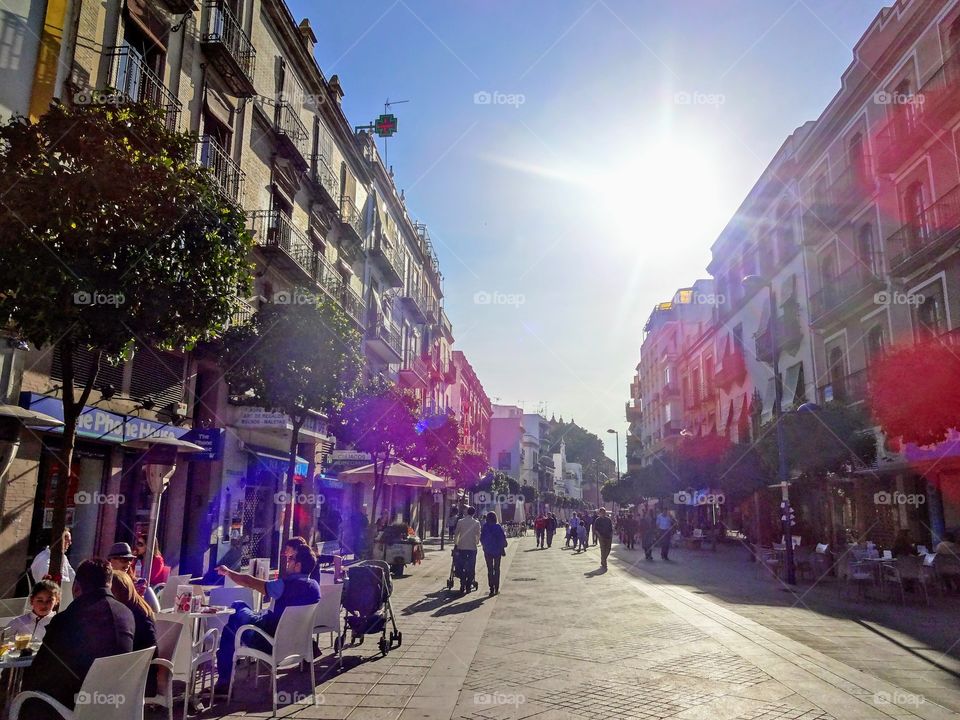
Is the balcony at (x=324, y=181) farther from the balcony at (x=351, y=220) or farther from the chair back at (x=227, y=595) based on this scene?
the chair back at (x=227, y=595)

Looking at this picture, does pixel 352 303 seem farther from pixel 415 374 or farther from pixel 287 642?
pixel 287 642

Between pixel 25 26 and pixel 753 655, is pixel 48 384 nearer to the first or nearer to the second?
pixel 25 26

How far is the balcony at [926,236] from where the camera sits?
18.6 metres

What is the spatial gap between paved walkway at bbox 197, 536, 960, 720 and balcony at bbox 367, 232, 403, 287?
1937 centimetres

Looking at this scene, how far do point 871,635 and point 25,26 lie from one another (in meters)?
14.7

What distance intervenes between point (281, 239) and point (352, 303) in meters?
6.34

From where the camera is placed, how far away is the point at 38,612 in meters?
5.58

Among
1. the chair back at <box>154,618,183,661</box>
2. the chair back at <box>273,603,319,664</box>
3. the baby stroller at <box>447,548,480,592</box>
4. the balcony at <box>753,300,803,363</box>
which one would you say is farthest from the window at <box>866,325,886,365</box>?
the chair back at <box>154,618,183,661</box>

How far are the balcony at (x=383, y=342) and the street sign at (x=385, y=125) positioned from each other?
830 cm

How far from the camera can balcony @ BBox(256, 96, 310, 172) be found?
19141 millimetres

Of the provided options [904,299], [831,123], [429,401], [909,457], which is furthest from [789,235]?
[429,401]

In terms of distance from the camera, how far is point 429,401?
43.5 metres

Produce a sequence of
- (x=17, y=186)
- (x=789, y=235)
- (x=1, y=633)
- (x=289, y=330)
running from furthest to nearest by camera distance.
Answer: (x=789, y=235)
(x=289, y=330)
(x=17, y=186)
(x=1, y=633)

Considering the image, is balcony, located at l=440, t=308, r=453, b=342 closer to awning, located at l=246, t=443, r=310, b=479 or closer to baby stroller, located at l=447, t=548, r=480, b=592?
awning, located at l=246, t=443, r=310, b=479
